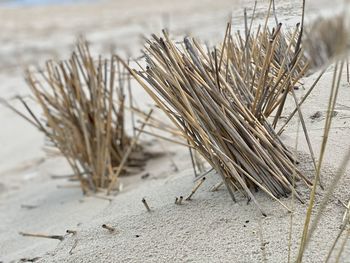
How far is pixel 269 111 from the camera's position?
1.23 meters

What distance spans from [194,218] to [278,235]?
21 centimetres

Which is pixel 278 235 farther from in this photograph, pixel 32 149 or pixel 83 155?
pixel 32 149

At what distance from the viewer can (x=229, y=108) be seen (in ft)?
3.68

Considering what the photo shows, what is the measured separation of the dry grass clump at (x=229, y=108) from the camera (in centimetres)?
112

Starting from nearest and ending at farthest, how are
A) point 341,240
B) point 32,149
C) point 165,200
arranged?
point 341,240
point 165,200
point 32,149

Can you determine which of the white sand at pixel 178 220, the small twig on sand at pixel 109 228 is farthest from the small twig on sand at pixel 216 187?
the small twig on sand at pixel 109 228

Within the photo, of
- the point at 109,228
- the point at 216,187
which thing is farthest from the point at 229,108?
the point at 109,228

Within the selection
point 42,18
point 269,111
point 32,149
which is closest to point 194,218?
point 269,111

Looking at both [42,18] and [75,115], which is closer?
[75,115]

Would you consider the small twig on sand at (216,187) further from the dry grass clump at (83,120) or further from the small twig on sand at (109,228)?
the dry grass clump at (83,120)

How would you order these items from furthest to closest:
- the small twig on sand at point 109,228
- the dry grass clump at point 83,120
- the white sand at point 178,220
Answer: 1. the dry grass clump at point 83,120
2. the small twig on sand at point 109,228
3. the white sand at point 178,220

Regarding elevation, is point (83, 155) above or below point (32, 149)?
above

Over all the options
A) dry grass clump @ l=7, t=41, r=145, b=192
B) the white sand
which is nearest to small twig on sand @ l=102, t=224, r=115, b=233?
the white sand

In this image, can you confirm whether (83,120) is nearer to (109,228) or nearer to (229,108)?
(109,228)
